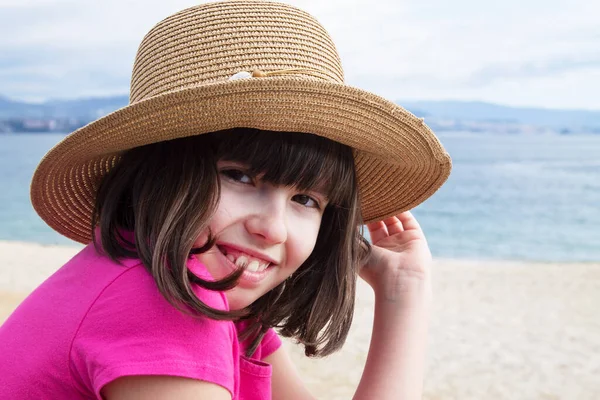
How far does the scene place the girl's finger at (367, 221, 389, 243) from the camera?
7.72ft

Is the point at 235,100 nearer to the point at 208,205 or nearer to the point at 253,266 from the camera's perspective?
the point at 208,205

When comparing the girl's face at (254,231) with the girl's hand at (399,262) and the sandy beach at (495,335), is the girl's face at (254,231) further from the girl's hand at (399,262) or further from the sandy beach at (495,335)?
the sandy beach at (495,335)

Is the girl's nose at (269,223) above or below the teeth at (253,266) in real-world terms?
above

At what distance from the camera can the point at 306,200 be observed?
1.70m

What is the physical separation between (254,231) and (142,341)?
1.17 ft

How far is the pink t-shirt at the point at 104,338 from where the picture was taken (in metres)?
1.26

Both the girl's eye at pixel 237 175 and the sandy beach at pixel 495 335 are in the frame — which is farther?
the sandy beach at pixel 495 335

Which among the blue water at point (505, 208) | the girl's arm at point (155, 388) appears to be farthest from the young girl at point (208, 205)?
the blue water at point (505, 208)

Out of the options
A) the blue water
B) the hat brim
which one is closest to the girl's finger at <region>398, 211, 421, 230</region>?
the hat brim

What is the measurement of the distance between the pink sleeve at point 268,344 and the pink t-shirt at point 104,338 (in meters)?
0.71

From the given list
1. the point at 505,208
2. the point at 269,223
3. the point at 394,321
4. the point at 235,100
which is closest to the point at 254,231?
the point at 269,223

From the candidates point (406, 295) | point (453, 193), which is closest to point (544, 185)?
point (453, 193)

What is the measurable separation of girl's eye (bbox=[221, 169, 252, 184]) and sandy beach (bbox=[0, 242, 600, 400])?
291cm

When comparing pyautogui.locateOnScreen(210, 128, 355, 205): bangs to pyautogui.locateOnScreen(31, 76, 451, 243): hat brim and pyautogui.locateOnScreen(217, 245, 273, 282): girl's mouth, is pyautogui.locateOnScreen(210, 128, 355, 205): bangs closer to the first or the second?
pyautogui.locateOnScreen(31, 76, 451, 243): hat brim
